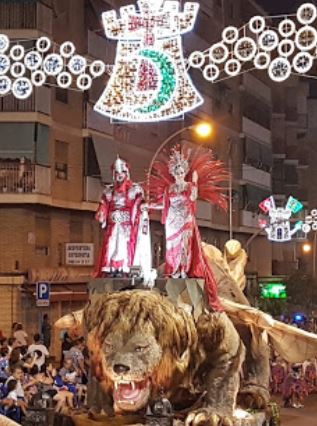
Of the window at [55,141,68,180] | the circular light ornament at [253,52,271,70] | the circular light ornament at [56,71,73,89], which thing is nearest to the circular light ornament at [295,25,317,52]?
the circular light ornament at [253,52,271,70]

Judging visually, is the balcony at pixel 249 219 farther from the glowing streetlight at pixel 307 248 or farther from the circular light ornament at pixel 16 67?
the circular light ornament at pixel 16 67

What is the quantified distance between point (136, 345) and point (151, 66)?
174 inches

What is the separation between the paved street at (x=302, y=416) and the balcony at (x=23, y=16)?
14.4m

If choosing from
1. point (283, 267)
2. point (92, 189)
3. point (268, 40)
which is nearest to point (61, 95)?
point (92, 189)

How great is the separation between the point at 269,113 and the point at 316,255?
12552 mm

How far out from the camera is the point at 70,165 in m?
32.8

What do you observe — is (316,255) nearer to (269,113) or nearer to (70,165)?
(269,113)

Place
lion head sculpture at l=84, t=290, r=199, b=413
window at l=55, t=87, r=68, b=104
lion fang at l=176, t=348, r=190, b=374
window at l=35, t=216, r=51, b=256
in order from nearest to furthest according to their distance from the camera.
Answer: lion head sculpture at l=84, t=290, r=199, b=413 → lion fang at l=176, t=348, r=190, b=374 → window at l=35, t=216, r=51, b=256 → window at l=55, t=87, r=68, b=104

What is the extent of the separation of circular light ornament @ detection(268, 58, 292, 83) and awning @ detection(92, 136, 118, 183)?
Result: 18854 mm

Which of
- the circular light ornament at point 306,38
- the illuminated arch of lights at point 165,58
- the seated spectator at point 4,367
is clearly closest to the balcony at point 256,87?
the illuminated arch of lights at point 165,58

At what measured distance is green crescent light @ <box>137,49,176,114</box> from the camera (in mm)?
14305

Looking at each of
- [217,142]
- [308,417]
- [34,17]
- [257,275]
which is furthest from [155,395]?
[257,275]

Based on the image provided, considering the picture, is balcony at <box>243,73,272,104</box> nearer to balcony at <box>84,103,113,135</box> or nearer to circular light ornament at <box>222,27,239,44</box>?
balcony at <box>84,103,113,135</box>

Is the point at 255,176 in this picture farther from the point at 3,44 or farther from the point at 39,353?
the point at 3,44
